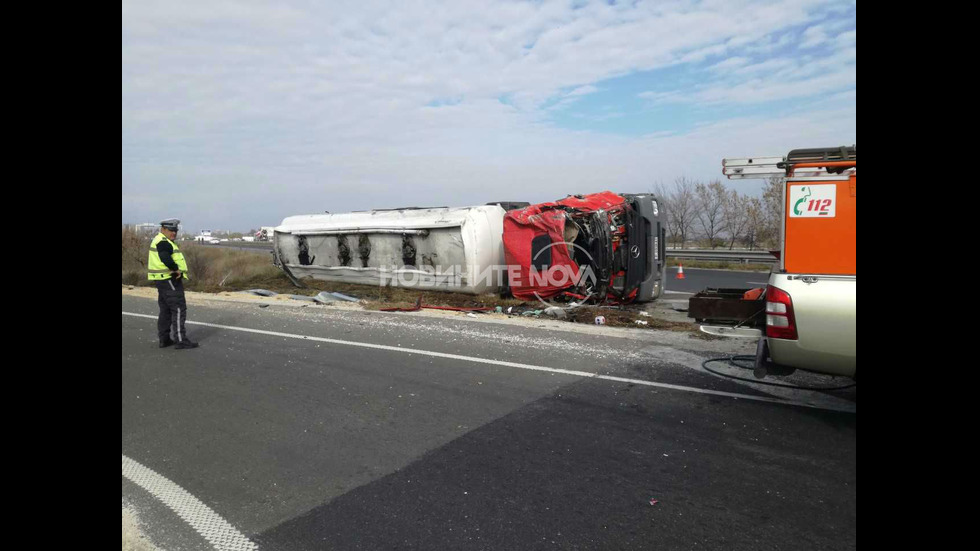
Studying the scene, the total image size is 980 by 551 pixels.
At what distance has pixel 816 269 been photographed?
171 inches

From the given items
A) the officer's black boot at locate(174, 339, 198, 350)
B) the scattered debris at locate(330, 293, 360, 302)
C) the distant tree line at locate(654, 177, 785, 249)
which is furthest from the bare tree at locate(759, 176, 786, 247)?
the officer's black boot at locate(174, 339, 198, 350)

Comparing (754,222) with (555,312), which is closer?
(555,312)

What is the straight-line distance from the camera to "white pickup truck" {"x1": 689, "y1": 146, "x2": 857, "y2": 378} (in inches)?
166

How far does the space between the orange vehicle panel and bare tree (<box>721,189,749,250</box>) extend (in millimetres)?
25377

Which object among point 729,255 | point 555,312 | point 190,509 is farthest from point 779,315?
point 729,255

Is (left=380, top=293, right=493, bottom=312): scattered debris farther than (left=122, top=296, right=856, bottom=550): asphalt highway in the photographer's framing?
Yes

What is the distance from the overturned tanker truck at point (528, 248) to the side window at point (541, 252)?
2 centimetres

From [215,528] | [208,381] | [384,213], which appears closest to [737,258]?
[384,213]

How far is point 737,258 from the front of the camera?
23.5 meters

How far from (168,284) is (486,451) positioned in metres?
5.94

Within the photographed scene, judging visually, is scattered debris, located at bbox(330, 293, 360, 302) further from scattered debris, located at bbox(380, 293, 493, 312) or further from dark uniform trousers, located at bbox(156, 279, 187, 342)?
dark uniform trousers, located at bbox(156, 279, 187, 342)

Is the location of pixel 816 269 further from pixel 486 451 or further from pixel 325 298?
pixel 325 298

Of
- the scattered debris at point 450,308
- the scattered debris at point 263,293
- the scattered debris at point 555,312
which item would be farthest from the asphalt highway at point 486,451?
the scattered debris at point 263,293
